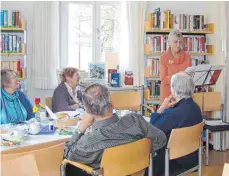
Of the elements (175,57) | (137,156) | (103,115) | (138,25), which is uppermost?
(138,25)

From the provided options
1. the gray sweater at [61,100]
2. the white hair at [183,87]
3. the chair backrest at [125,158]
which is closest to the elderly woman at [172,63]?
the gray sweater at [61,100]

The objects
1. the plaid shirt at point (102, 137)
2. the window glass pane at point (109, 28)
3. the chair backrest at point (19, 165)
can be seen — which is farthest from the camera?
the window glass pane at point (109, 28)

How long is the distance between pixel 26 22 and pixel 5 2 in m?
0.39

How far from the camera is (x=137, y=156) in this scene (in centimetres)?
222

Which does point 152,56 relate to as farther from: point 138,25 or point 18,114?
point 18,114

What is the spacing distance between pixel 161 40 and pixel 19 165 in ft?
12.4

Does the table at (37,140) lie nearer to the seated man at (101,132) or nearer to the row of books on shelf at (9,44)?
the seated man at (101,132)

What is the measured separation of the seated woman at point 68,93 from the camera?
4.10 meters

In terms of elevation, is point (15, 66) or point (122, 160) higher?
point (15, 66)

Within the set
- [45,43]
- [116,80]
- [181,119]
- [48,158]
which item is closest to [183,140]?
[181,119]

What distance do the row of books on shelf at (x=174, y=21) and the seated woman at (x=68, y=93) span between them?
1560 millimetres

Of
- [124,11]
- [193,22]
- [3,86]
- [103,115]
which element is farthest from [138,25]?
[103,115]

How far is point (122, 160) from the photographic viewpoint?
213cm

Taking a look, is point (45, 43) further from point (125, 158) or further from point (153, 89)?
point (125, 158)
